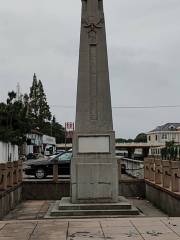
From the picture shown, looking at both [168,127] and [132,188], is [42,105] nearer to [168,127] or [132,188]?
[168,127]

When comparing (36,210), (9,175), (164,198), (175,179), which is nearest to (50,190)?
(9,175)

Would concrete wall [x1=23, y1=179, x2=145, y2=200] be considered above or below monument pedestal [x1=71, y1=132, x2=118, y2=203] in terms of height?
below

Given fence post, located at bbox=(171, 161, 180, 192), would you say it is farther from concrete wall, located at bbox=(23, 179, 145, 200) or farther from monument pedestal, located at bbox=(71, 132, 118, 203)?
concrete wall, located at bbox=(23, 179, 145, 200)

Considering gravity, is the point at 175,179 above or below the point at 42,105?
below

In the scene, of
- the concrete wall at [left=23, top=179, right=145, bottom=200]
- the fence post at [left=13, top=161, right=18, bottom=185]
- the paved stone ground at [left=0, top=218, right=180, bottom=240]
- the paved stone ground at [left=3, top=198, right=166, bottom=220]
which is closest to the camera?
the paved stone ground at [left=0, top=218, right=180, bottom=240]

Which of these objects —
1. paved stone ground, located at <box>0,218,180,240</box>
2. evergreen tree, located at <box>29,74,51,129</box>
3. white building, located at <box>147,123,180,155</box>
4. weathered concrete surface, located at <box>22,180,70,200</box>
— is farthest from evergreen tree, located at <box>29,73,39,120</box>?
paved stone ground, located at <box>0,218,180,240</box>

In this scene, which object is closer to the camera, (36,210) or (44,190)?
(36,210)

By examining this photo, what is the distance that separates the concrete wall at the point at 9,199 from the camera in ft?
46.0

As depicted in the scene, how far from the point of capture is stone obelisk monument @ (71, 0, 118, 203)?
13.2m

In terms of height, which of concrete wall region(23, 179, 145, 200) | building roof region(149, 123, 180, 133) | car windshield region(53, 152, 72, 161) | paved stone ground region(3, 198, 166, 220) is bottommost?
paved stone ground region(3, 198, 166, 220)

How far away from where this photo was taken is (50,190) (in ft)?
64.3

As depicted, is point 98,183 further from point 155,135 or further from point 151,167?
point 155,135

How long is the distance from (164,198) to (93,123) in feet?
11.8

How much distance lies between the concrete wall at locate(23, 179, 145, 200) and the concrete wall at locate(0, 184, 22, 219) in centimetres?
86
